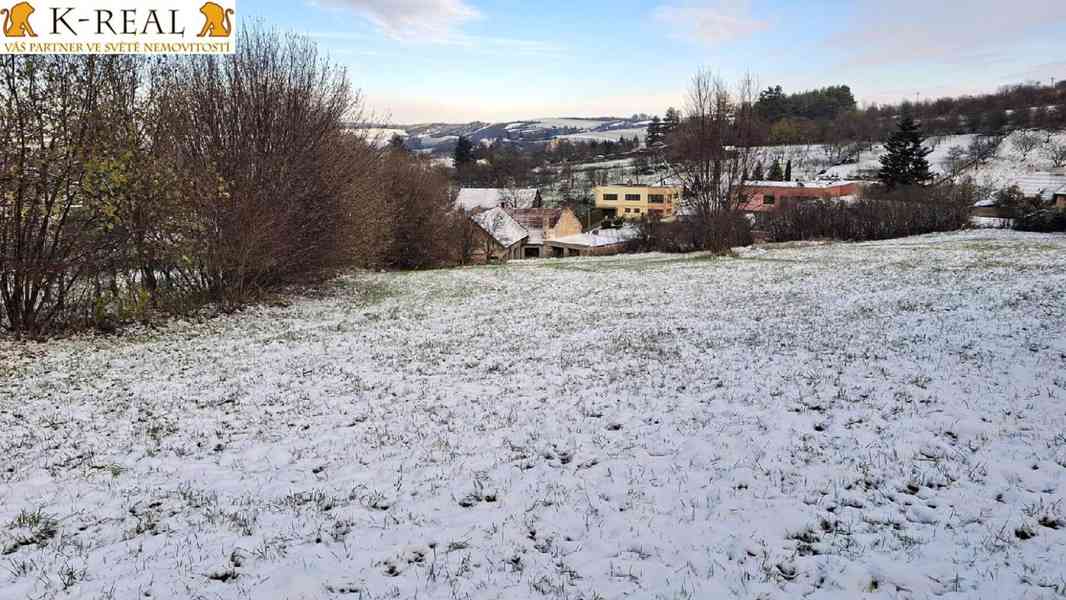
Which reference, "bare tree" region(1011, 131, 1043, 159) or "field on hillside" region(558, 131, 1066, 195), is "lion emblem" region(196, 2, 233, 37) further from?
"bare tree" region(1011, 131, 1043, 159)

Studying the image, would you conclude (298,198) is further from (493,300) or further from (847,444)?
(847,444)

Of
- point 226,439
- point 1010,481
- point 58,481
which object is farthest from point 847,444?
point 58,481

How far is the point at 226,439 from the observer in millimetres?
6617

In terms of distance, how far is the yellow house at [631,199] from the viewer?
282 ft

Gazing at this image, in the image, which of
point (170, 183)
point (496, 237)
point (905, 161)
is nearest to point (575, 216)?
point (496, 237)

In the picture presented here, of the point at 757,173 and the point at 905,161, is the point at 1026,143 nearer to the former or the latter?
the point at 905,161

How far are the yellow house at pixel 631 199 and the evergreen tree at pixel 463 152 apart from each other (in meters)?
30.6

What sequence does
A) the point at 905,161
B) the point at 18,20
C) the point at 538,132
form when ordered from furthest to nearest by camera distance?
the point at 538,132 < the point at 905,161 < the point at 18,20

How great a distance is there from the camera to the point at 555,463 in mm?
5707

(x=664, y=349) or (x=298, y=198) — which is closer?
(x=664, y=349)

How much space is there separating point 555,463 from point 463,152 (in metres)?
108

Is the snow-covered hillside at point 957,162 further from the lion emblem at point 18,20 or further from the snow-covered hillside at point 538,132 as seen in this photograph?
the lion emblem at point 18,20

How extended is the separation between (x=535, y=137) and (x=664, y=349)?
176244 millimetres

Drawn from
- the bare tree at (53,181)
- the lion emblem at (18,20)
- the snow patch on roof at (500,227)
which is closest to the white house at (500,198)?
the snow patch on roof at (500,227)
